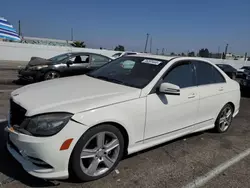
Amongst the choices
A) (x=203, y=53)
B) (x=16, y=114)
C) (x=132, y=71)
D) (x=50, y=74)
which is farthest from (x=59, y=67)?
(x=203, y=53)

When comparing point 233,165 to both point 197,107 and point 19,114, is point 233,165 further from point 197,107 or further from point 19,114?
point 19,114

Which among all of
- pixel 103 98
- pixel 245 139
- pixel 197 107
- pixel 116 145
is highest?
pixel 103 98

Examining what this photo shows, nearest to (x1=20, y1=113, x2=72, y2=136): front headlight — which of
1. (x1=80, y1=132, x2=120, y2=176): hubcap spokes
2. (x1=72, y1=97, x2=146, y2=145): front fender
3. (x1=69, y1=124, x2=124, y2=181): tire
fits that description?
(x1=72, y1=97, x2=146, y2=145): front fender

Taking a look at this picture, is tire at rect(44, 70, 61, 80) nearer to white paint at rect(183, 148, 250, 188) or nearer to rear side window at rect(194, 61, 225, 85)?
rear side window at rect(194, 61, 225, 85)

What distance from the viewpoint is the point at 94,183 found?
288 centimetres

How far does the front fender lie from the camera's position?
105 inches

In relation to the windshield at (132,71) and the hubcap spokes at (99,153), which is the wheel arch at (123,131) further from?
the windshield at (132,71)

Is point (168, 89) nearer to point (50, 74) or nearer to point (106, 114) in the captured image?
point (106, 114)

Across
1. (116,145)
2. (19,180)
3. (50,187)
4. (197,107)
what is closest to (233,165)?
(197,107)

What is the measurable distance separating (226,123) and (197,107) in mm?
1422

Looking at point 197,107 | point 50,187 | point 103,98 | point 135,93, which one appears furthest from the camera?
point 197,107

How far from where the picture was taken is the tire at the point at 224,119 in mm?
4763

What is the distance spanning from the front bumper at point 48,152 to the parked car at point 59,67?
7.12 meters

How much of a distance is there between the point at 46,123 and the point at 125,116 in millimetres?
948
